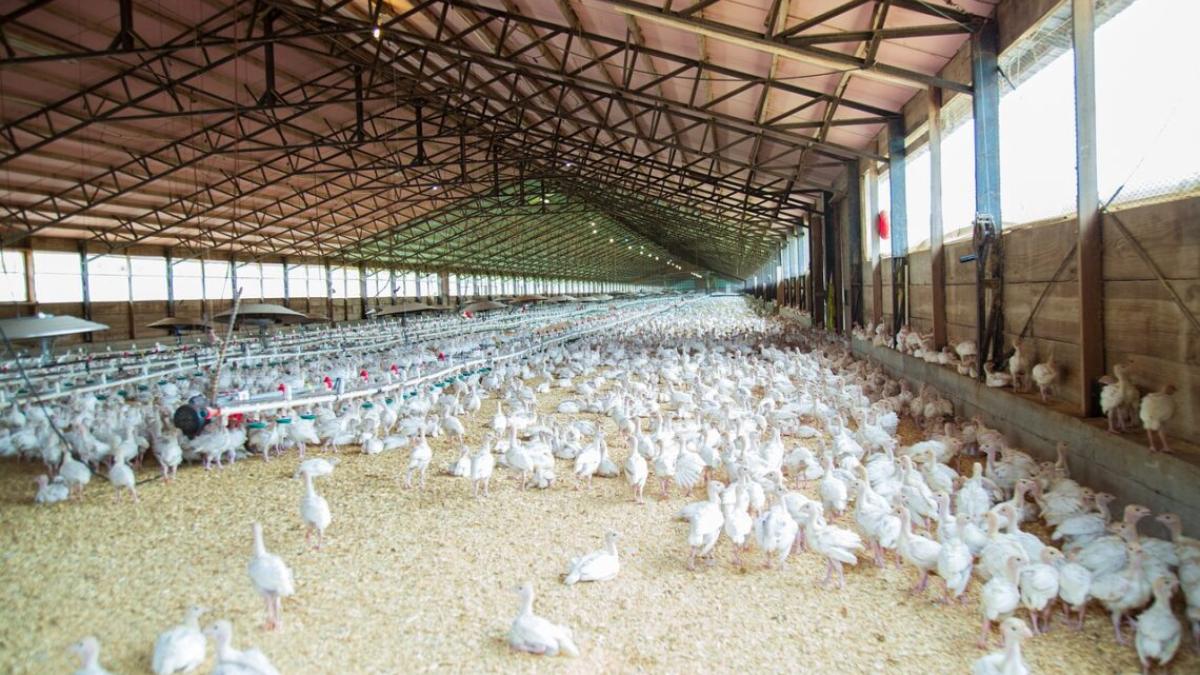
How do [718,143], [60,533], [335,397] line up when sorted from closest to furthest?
1. [60,533]
2. [335,397]
3. [718,143]

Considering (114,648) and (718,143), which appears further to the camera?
(718,143)

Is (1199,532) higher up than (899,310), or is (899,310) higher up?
(899,310)

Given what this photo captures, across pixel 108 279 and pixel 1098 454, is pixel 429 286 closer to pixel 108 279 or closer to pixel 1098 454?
pixel 108 279

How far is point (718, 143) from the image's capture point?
16.7 m

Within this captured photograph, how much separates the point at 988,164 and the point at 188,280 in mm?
31176

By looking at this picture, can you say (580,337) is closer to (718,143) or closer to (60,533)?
(718,143)

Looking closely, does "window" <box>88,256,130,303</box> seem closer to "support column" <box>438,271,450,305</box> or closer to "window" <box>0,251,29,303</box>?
"window" <box>0,251,29,303</box>

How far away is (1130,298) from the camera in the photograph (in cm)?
528

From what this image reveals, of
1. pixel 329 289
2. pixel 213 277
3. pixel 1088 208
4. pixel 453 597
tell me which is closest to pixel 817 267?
pixel 1088 208

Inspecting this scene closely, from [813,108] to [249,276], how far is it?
28.7 m

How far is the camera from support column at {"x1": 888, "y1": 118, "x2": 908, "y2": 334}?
11984mm

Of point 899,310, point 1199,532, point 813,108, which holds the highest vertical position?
point 813,108

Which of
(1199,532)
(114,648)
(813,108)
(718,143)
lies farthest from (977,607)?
(718,143)

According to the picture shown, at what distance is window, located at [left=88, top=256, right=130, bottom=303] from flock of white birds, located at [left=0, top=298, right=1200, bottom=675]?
18.4 metres
